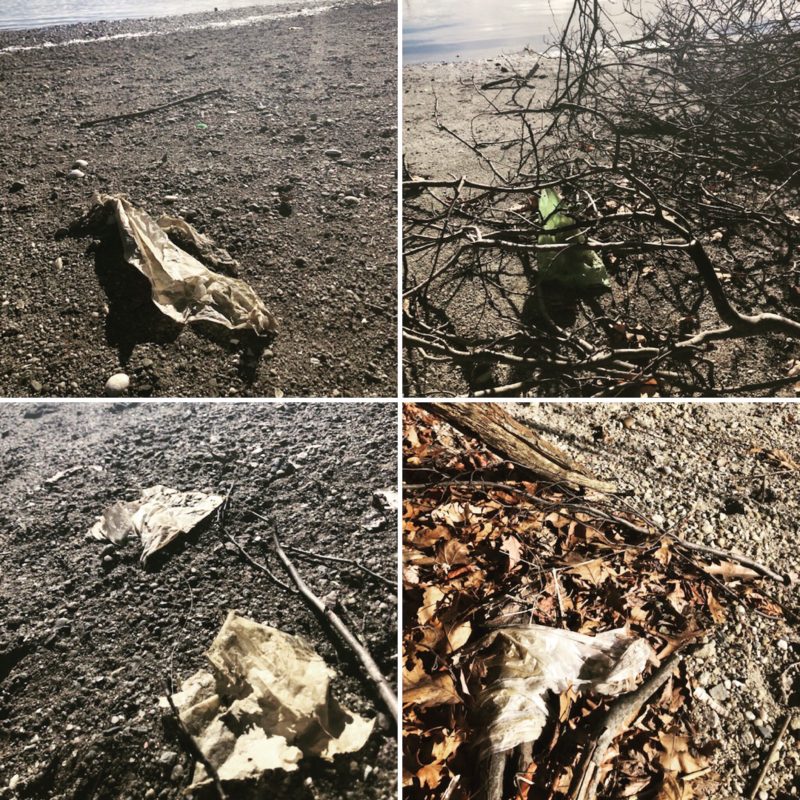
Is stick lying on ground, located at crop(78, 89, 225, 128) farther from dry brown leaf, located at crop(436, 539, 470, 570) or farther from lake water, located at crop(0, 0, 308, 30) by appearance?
dry brown leaf, located at crop(436, 539, 470, 570)

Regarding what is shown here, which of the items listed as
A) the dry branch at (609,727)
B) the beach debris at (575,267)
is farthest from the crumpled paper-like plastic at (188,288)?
the dry branch at (609,727)

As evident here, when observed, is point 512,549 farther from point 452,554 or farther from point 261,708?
point 261,708

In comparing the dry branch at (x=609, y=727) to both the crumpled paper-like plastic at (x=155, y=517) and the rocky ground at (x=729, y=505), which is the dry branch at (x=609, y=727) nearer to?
the rocky ground at (x=729, y=505)

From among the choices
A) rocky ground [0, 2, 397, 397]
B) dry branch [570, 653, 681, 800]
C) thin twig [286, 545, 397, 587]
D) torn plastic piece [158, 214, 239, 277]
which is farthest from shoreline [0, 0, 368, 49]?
dry branch [570, 653, 681, 800]

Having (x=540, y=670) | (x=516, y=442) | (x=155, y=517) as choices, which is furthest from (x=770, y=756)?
(x=155, y=517)

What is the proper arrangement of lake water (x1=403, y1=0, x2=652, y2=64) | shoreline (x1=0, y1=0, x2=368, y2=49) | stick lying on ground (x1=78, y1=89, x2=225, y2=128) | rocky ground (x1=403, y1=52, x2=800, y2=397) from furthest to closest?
shoreline (x1=0, y1=0, x2=368, y2=49)
lake water (x1=403, y1=0, x2=652, y2=64)
stick lying on ground (x1=78, y1=89, x2=225, y2=128)
rocky ground (x1=403, y1=52, x2=800, y2=397)

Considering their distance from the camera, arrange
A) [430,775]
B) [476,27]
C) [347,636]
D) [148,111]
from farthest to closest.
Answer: [476,27] < [148,111] < [347,636] < [430,775]
